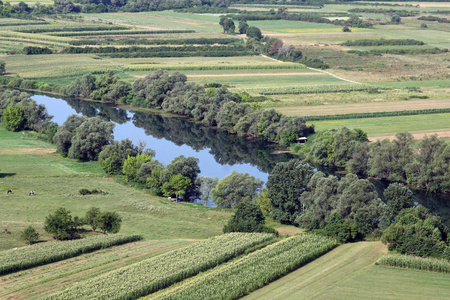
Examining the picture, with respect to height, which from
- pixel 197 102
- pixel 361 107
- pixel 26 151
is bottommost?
pixel 26 151

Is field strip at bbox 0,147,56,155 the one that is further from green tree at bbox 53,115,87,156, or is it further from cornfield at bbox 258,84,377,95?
cornfield at bbox 258,84,377,95

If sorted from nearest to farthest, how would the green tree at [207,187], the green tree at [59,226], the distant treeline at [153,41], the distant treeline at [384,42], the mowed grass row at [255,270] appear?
the mowed grass row at [255,270], the green tree at [59,226], the green tree at [207,187], the distant treeline at [153,41], the distant treeline at [384,42]

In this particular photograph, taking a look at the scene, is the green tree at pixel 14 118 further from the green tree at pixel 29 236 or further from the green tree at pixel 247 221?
the green tree at pixel 247 221

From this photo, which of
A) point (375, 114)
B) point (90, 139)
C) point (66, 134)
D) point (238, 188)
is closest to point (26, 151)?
point (66, 134)

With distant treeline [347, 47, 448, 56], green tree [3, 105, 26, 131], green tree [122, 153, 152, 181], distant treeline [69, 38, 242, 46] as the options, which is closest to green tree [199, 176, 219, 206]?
green tree [122, 153, 152, 181]

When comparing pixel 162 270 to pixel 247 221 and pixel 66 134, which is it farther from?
pixel 66 134

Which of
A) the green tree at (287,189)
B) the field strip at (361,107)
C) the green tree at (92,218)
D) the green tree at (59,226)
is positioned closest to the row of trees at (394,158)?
the green tree at (287,189)

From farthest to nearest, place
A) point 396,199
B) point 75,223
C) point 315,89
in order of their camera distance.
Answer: point 315,89 → point 396,199 → point 75,223
